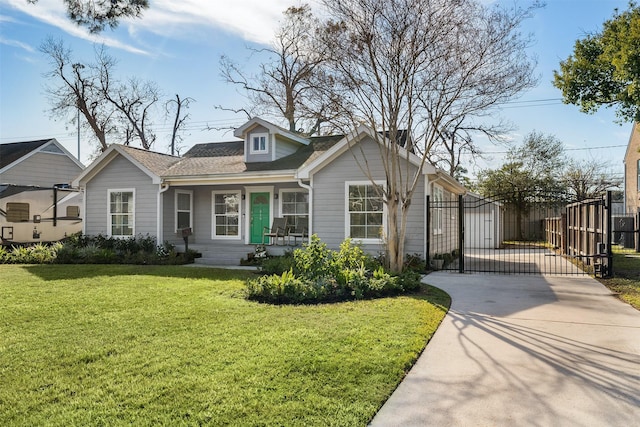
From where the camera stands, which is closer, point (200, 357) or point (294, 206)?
point (200, 357)

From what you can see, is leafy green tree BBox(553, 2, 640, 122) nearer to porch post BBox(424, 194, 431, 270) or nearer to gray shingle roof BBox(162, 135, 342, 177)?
porch post BBox(424, 194, 431, 270)

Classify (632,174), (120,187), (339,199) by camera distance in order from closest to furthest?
1. (339,199)
2. (120,187)
3. (632,174)

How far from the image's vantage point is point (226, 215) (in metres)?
15.7

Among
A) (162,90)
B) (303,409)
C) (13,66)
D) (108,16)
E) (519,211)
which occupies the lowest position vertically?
(303,409)

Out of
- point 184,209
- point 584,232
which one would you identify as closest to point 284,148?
point 184,209

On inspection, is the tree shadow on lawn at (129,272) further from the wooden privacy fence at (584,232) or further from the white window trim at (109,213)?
the wooden privacy fence at (584,232)

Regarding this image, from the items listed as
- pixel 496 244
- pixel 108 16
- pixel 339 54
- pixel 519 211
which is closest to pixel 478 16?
pixel 339 54

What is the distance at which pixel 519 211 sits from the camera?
2611cm

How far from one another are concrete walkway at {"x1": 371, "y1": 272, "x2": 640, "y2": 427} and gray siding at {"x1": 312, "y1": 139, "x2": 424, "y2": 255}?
4.84 metres

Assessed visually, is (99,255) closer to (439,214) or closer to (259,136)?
(259,136)

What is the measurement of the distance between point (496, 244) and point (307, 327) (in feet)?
63.7

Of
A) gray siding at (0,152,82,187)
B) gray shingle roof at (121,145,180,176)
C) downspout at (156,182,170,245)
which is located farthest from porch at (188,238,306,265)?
gray siding at (0,152,82,187)

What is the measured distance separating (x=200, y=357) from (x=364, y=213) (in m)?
8.59

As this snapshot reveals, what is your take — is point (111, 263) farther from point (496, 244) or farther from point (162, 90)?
point (162, 90)
